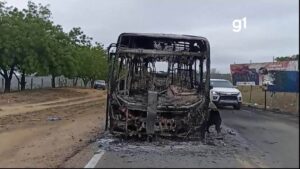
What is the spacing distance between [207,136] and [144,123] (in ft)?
6.71

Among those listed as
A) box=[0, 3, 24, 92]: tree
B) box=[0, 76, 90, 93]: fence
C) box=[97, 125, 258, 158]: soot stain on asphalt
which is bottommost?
box=[97, 125, 258, 158]: soot stain on asphalt

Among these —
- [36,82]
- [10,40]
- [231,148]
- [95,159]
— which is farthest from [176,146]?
[36,82]

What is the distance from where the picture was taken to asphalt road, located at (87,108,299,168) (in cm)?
452

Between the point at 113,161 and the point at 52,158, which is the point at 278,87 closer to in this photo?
the point at 113,161

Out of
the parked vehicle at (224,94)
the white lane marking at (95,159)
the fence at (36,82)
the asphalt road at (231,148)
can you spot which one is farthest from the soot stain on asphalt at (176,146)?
the fence at (36,82)

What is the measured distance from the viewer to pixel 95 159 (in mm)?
9969

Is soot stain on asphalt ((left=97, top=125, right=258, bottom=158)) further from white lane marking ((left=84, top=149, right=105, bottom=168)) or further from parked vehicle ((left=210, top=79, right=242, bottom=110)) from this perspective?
parked vehicle ((left=210, top=79, right=242, bottom=110))

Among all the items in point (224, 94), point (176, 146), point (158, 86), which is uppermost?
point (158, 86)

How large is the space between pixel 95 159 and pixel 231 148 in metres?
2.87

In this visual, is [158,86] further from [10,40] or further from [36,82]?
[36,82]

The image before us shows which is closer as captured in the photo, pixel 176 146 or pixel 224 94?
pixel 176 146

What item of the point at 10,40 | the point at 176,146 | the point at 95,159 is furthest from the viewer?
the point at 10,40

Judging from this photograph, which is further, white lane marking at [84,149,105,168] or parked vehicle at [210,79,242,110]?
parked vehicle at [210,79,242,110]

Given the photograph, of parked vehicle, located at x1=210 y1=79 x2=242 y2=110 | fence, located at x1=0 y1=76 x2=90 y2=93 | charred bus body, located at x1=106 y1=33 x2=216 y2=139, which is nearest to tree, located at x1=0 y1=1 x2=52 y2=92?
fence, located at x1=0 y1=76 x2=90 y2=93
